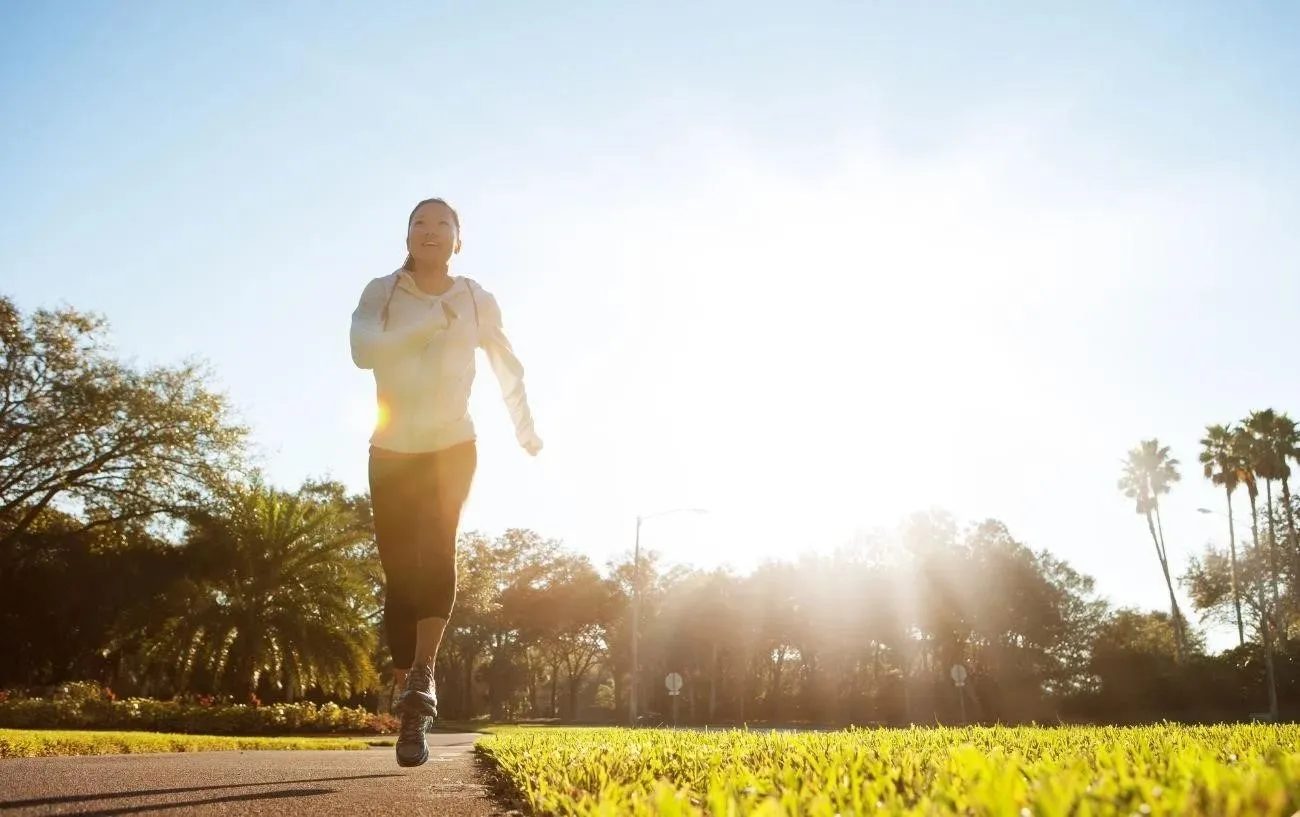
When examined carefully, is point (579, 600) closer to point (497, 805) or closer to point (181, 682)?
point (181, 682)

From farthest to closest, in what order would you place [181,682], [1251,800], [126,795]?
[181,682]
[126,795]
[1251,800]

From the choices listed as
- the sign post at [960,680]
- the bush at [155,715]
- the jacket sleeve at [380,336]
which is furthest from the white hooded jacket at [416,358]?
the sign post at [960,680]

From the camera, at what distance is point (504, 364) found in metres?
4.47

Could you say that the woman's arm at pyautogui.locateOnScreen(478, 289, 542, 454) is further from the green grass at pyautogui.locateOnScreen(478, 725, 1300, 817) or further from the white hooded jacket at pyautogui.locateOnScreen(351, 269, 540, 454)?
the green grass at pyautogui.locateOnScreen(478, 725, 1300, 817)

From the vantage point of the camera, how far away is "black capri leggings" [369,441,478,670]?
Result: 3863 millimetres

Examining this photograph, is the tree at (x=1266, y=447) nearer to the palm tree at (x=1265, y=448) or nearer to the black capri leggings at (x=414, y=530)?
the palm tree at (x=1265, y=448)

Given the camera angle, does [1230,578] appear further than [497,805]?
Yes

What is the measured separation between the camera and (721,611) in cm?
5519

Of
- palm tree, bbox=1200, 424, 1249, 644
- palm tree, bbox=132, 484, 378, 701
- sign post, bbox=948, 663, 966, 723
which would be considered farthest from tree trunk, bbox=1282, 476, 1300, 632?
palm tree, bbox=132, 484, 378, 701

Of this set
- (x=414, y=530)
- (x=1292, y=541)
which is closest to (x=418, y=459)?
(x=414, y=530)

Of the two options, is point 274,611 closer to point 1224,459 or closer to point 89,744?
point 89,744

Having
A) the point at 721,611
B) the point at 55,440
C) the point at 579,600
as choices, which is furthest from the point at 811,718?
the point at 55,440

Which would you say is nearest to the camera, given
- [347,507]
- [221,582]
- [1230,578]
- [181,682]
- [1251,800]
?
[1251,800]

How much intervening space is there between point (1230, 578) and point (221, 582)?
2420 inches
